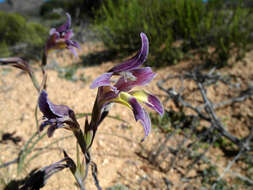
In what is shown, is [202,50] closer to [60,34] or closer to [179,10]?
[179,10]

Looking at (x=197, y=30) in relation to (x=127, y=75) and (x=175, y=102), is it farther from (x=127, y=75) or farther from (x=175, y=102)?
(x=127, y=75)

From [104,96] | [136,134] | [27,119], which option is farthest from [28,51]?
[104,96]

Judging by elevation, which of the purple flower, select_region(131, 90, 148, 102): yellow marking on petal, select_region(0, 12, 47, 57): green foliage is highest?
select_region(0, 12, 47, 57): green foliage

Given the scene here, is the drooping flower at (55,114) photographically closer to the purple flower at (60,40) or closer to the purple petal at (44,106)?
the purple petal at (44,106)

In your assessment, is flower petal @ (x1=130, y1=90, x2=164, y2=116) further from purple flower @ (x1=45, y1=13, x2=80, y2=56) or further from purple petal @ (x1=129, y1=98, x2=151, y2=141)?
purple flower @ (x1=45, y1=13, x2=80, y2=56)

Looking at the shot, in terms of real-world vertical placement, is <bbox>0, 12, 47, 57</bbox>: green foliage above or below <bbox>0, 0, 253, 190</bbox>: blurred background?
above

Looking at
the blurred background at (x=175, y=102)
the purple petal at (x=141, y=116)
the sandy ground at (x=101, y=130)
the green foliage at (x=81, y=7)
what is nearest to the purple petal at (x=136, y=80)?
the purple petal at (x=141, y=116)

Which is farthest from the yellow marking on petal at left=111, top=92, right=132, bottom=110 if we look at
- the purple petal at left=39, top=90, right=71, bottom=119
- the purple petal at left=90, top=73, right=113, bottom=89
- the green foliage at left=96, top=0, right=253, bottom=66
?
the green foliage at left=96, top=0, right=253, bottom=66
